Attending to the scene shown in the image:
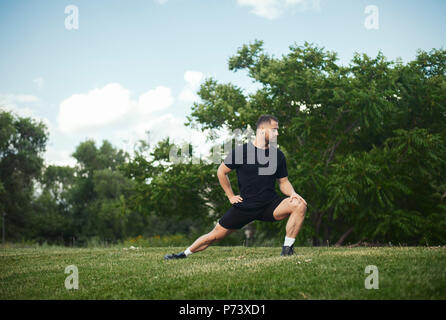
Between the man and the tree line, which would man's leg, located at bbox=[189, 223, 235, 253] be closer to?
the man

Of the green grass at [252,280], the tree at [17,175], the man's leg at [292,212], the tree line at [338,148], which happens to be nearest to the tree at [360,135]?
the tree line at [338,148]

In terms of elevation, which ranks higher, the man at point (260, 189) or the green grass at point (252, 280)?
the man at point (260, 189)

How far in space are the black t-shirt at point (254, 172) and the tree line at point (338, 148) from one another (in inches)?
272

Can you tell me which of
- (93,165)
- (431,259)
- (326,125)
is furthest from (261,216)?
(93,165)

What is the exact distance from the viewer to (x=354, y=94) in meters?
14.2

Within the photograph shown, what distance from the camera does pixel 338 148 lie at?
17734 mm

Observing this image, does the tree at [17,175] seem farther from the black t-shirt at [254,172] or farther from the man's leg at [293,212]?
the man's leg at [293,212]

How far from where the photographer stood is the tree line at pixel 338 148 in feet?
45.0

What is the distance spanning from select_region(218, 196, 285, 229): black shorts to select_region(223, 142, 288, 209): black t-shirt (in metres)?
0.08

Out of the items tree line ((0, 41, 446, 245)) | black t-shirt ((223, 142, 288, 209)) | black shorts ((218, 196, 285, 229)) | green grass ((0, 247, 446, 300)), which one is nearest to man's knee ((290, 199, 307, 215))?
black shorts ((218, 196, 285, 229))

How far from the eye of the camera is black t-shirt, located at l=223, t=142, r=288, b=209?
20.8 feet

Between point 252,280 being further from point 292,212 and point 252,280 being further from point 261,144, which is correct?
Result: point 261,144

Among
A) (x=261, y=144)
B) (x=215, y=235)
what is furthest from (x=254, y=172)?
(x=215, y=235)
